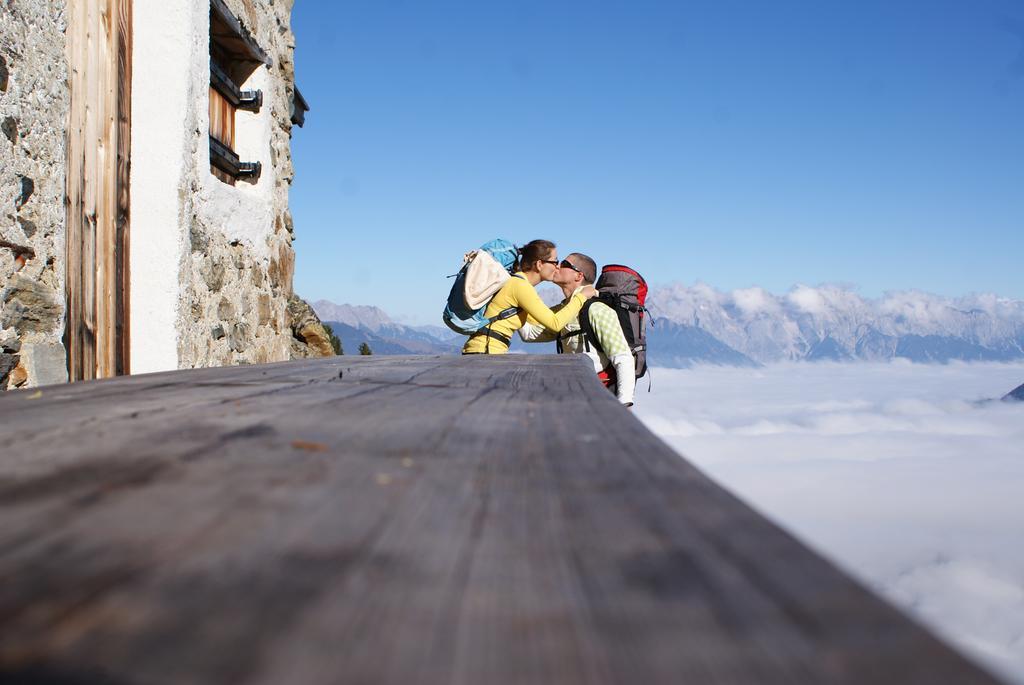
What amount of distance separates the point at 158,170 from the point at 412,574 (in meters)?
3.71

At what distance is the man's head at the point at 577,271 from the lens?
4781mm

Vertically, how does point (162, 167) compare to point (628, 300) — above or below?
above

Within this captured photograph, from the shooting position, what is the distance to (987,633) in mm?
141000

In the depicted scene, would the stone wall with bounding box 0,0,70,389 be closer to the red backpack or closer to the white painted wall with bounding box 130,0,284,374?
the white painted wall with bounding box 130,0,284,374

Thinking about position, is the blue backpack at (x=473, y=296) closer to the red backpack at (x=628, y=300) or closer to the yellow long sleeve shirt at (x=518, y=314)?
the yellow long sleeve shirt at (x=518, y=314)

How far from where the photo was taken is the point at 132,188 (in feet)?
12.1

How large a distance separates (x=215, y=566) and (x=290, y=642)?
0.14m

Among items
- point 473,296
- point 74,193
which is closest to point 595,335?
point 473,296

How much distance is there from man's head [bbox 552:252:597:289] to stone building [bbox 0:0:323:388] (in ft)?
6.41

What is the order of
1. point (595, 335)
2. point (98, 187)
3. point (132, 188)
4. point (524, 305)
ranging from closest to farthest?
point (98, 187) → point (132, 188) → point (524, 305) → point (595, 335)

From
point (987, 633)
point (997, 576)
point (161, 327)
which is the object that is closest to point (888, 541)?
point (997, 576)

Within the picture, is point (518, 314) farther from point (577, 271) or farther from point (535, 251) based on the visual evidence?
point (577, 271)

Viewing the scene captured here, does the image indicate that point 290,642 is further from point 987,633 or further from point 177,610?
point 987,633

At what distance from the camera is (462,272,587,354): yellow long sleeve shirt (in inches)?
163
